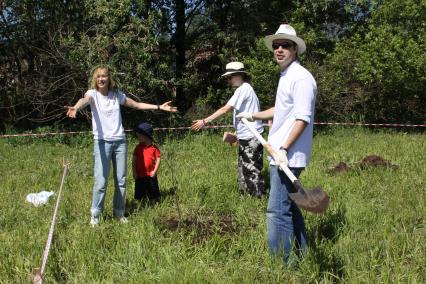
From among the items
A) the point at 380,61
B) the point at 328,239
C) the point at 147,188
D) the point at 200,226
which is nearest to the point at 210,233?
the point at 200,226

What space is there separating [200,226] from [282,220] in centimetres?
137

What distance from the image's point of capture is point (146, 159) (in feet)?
18.9

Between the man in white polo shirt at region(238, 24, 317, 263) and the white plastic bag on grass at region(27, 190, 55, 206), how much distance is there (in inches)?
131

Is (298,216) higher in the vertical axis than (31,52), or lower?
lower

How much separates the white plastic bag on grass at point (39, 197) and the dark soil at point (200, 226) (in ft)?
5.76

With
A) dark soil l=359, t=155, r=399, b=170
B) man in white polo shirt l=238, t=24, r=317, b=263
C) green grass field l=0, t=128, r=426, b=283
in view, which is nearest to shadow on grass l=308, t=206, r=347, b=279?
green grass field l=0, t=128, r=426, b=283

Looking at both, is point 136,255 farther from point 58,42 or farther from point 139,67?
point 58,42

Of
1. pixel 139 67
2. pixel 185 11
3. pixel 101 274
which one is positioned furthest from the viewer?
pixel 185 11

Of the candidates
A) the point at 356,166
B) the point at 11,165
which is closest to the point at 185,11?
the point at 11,165

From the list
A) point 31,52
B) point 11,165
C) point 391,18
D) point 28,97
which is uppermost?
point 391,18

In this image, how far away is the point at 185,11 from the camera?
15711mm

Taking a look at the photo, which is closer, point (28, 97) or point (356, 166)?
point (356, 166)

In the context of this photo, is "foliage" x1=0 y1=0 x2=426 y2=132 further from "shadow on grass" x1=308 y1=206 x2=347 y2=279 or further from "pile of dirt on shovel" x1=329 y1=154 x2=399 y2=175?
"shadow on grass" x1=308 y1=206 x2=347 y2=279

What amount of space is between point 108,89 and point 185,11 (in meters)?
11.3
